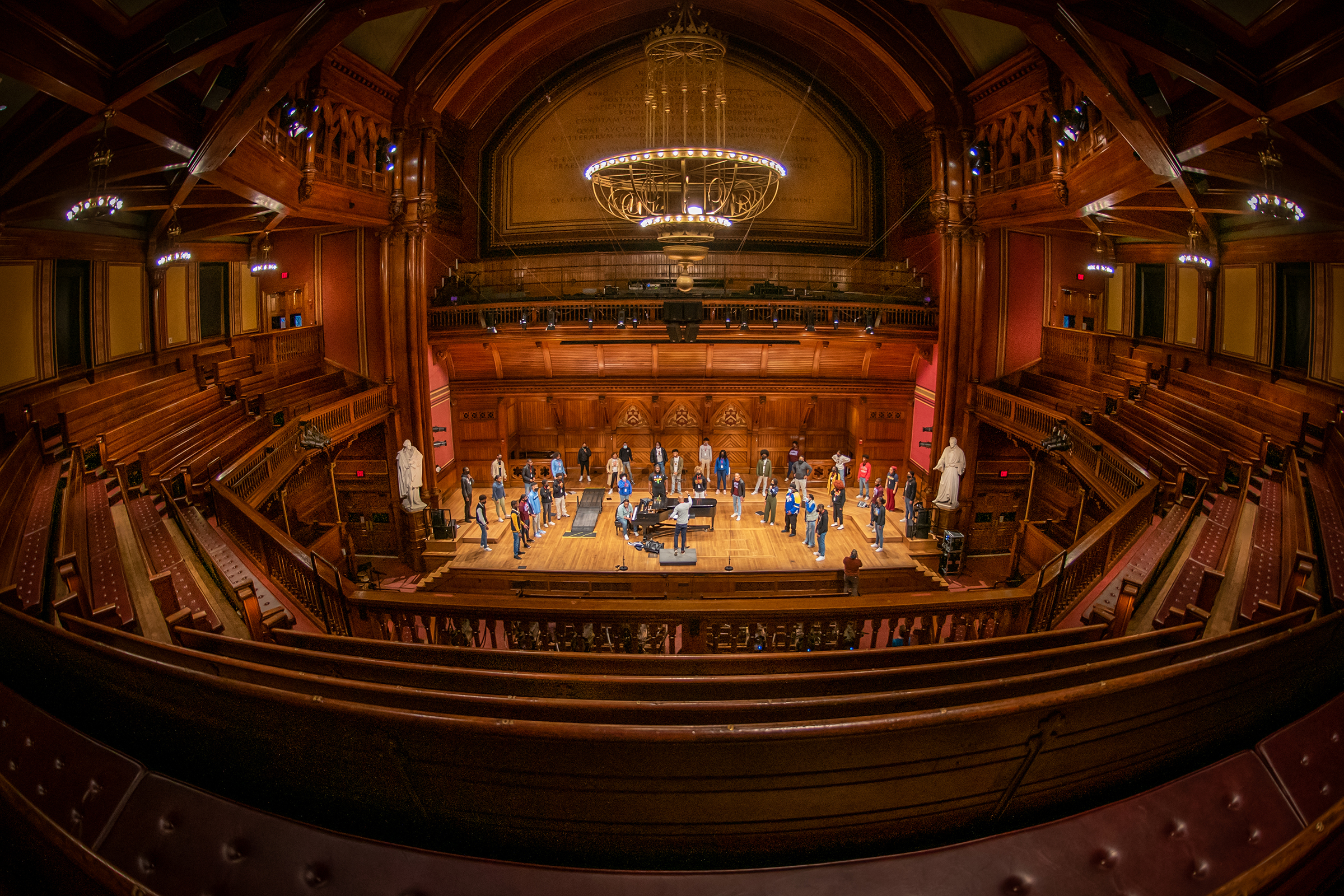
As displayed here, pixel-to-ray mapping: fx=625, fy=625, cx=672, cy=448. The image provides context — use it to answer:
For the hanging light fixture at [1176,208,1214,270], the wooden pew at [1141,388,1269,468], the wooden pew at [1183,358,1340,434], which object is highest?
the hanging light fixture at [1176,208,1214,270]

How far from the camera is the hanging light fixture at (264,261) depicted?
11852mm

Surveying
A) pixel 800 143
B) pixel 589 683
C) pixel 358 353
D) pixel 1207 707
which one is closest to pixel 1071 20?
pixel 1207 707

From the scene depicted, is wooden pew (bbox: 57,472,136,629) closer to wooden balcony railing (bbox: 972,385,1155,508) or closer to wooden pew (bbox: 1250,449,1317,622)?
wooden pew (bbox: 1250,449,1317,622)

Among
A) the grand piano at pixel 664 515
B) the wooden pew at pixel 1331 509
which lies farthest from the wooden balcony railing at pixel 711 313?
the wooden pew at pixel 1331 509

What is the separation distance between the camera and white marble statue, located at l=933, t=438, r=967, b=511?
13328 millimetres

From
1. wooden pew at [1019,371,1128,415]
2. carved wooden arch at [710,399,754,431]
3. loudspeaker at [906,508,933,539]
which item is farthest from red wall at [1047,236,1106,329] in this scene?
carved wooden arch at [710,399,754,431]

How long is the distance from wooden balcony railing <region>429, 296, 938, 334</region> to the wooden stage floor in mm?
4510

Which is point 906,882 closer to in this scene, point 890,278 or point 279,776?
point 279,776

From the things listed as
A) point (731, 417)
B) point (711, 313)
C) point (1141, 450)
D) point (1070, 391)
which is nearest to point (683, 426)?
point (731, 417)

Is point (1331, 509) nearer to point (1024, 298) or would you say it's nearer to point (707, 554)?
point (707, 554)

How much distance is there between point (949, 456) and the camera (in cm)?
Answer: 1344

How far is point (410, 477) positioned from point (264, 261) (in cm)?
511

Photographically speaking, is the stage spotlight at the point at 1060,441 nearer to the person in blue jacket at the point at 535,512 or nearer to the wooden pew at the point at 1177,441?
the wooden pew at the point at 1177,441

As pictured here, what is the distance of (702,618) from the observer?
4.59 m
